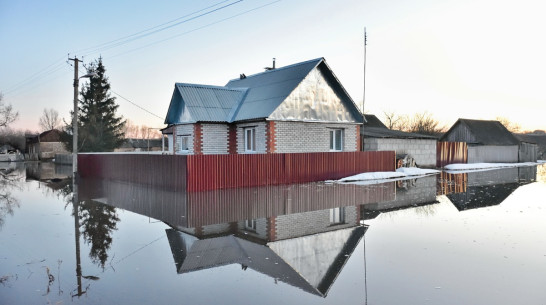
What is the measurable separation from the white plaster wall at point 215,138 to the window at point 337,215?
12220 mm

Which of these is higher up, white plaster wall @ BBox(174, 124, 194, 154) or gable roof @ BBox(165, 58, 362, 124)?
gable roof @ BBox(165, 58, 362, 124)

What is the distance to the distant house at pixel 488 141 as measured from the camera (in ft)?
134

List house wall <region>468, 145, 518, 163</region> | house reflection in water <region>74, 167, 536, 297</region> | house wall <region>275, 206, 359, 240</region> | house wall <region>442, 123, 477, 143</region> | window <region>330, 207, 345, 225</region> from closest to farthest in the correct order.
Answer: house reflection in water <region>74, 167, 536, 297</region> → house wall <region>275, 206, 359, 240</region> → window <region>330, 207, 345, 225</region> → house wall <region>468, 145, 518, 163</region> → house wall <region>442, 123, 477, 143</region>

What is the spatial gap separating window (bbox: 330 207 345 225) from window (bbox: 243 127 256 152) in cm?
1146

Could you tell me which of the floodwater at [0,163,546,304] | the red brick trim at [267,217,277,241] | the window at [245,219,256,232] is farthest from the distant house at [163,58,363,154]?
the window at [245,219,256,232]

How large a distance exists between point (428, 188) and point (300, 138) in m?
7.33

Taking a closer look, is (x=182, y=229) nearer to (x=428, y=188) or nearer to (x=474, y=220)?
(x=474, y=220)

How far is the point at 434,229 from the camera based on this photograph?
891 centimetres

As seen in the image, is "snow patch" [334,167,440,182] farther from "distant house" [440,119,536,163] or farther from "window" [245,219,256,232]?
"distant house" [440,119,536,163]

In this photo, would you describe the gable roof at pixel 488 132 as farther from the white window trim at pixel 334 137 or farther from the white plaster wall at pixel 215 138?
the white plaster wall at pixel 215 138

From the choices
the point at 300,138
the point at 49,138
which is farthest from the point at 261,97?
the point at 49,138

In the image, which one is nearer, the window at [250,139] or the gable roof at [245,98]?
the gable roof at [245,98]

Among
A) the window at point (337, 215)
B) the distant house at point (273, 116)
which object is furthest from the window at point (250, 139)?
the window at point (337, 215)

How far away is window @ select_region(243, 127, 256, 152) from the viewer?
73.6 ft
